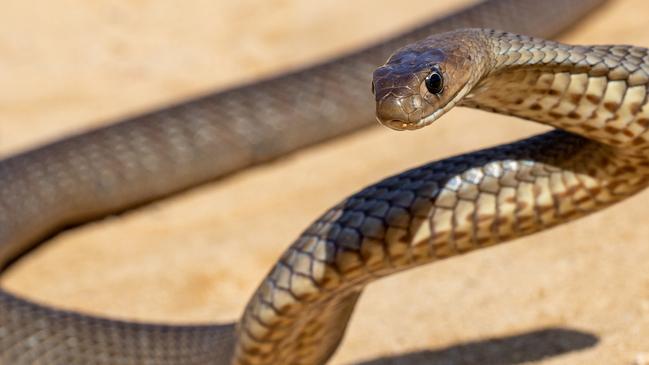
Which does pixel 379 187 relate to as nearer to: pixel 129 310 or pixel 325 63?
pixel 129 310

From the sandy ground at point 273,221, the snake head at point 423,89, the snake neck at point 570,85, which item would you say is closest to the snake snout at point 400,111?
the snake head at point 423,89

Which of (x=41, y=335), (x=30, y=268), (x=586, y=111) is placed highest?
(x=586, y=111)

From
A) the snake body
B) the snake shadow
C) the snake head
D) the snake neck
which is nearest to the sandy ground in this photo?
the snake shadow

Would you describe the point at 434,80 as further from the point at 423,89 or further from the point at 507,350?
the point at 507,350

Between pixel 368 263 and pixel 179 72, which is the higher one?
pixel 368 263

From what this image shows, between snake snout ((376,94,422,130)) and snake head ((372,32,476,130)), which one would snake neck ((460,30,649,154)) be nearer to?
snake head ((372,32,476,130))

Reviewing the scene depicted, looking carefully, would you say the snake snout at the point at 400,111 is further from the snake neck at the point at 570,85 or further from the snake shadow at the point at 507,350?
the snake shadow at the point at 507,350

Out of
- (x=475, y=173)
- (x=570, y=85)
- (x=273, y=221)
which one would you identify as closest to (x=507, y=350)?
(x=475, y=173)

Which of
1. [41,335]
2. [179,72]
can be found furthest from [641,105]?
[179,72]
